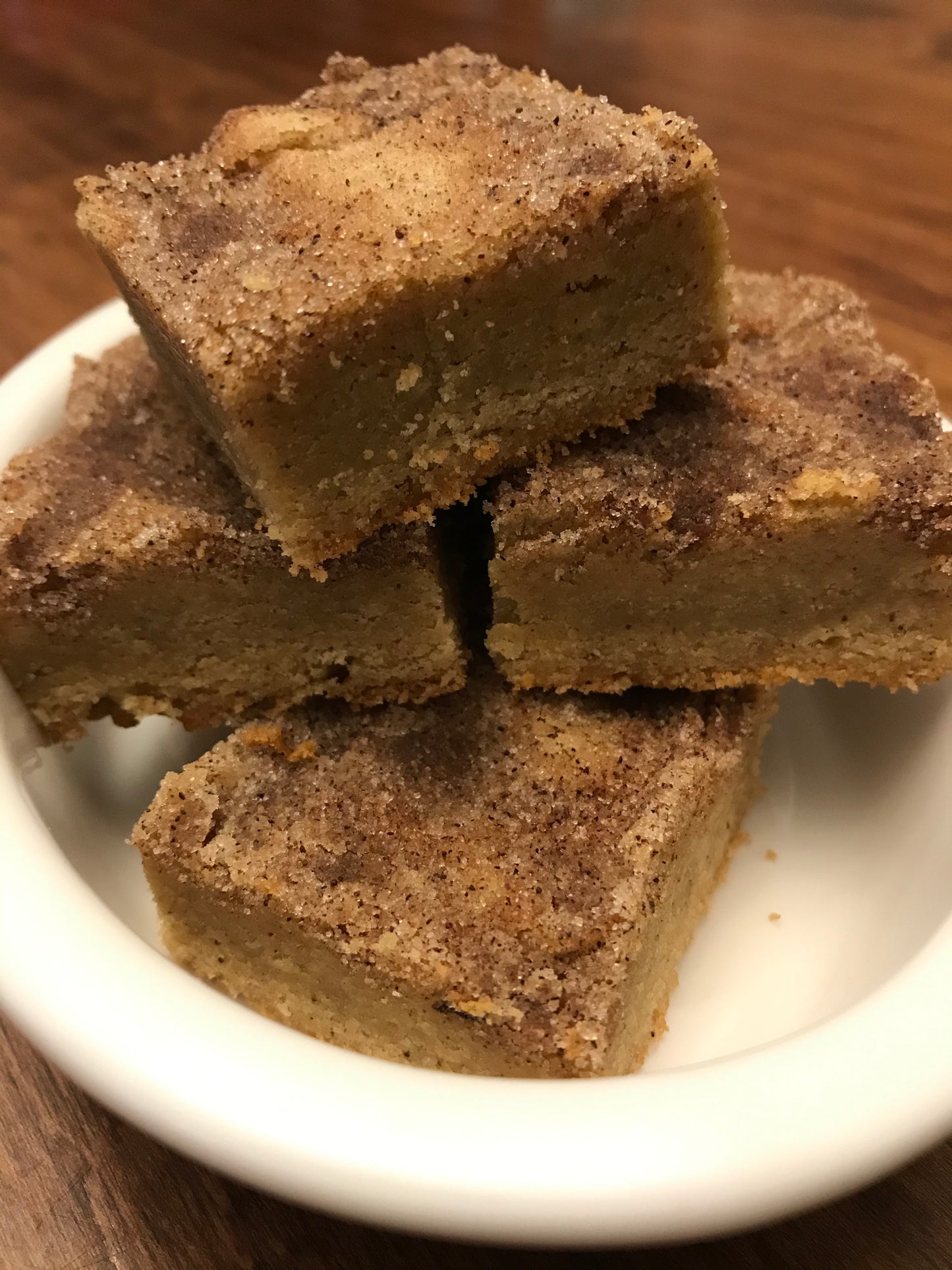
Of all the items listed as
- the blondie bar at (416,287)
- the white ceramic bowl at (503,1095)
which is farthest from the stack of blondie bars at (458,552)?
the white ceramic bowl at (503,1095)

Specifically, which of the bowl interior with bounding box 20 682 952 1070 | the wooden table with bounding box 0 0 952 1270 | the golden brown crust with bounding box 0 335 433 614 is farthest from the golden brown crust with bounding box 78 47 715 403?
the wooden table with bounding box 0 0 952 1270

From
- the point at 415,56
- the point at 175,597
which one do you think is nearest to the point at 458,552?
the point at 175,597

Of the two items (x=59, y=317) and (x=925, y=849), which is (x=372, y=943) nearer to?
(x=925, y=849)

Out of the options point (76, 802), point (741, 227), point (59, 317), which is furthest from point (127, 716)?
point (741, 227)

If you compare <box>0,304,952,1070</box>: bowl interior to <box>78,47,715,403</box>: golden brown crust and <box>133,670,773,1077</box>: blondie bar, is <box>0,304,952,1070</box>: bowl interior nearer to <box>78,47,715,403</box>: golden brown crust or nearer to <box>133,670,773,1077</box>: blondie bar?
<box>133,670,773,1077</box>: blondie bar

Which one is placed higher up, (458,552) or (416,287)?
(416,287)

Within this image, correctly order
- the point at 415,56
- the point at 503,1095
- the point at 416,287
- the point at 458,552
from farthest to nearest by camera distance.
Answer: the point at 415,56 → the point at 458,552 → the point at 416,287 → the point at 503,1095

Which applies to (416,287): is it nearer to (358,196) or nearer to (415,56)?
(358,196)
